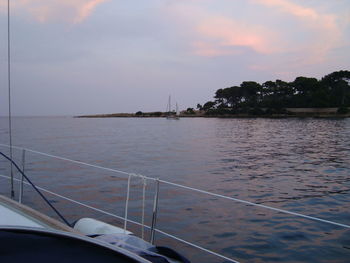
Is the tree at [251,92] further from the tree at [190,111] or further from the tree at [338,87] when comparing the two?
the tree at [190,111]

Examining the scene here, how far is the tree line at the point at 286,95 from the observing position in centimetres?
9575

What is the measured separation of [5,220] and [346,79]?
354 feet

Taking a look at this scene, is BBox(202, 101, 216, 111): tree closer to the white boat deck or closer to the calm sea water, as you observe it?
the calm sea water

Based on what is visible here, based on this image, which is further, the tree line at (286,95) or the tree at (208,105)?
the tree at (208,105)

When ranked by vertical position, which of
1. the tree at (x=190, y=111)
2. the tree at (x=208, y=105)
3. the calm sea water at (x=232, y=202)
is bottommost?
the calm sea water at (x=232, y=202)

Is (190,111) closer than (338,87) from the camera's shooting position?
No

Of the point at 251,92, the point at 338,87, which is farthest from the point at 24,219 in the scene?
the point at 251,92

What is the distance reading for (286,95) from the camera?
107 metres

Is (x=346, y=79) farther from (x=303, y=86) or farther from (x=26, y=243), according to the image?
(x=26, y=243)

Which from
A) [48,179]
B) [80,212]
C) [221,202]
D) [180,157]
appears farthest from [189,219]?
[180,157]

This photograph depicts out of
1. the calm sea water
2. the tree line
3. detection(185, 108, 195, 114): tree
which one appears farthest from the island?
the calm sea water

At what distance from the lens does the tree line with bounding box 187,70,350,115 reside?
314 ft

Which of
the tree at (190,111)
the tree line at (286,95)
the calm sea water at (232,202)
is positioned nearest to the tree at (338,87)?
the tree line at (286,95)

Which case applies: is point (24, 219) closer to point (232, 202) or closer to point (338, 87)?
point (232, 202)
